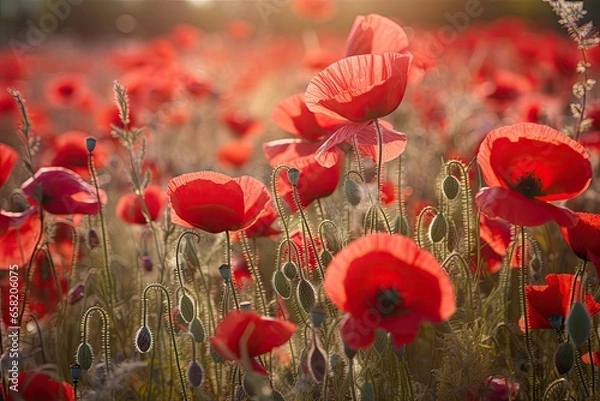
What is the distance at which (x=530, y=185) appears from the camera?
1584 mm

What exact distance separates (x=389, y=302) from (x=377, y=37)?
84 cm

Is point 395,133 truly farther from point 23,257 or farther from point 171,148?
point 171,148

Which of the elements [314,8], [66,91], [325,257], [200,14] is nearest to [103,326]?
[325,257]

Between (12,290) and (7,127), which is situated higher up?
(7,127)

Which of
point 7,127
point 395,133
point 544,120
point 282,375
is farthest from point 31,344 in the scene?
point 7,127

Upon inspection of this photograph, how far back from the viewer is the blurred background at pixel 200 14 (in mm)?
14672

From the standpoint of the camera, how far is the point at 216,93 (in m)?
4.66

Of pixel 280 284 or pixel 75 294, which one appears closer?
pixel 280 284

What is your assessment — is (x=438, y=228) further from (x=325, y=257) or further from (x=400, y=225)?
(x=325, y=257)

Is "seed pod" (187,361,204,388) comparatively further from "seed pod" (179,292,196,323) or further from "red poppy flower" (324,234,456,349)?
"red poppy flower" (324,234,456,349)

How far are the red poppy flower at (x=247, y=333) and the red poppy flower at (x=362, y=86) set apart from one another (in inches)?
18.7

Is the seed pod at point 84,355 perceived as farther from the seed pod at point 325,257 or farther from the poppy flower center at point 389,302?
the poppy flower center at point 389,302

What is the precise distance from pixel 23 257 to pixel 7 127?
14.2 ft

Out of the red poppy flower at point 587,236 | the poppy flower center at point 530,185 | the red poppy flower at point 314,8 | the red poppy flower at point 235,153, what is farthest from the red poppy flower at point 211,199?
the red poppy flower at point 314,8
